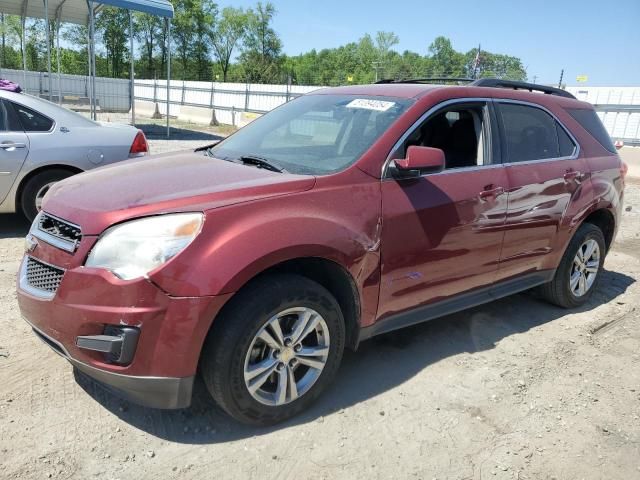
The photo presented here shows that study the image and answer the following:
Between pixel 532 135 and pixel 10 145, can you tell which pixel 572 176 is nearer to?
pixel 532 135

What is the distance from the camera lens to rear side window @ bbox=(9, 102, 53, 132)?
567cm

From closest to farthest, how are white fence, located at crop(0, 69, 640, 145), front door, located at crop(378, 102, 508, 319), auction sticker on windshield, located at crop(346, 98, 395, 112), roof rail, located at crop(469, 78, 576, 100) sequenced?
front door, located at crop(378, 102, 508, 319), auction sticker on windshield, located at crop(346, 98, 395, 112), roof rail, located at crop(469, 78, 576, 100), white fence, located at crop(0, 69, 640, 145)

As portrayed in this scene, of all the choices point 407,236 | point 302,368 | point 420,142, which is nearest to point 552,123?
point 420,142

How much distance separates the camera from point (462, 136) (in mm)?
3861

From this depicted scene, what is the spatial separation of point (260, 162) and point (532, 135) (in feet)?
7.32

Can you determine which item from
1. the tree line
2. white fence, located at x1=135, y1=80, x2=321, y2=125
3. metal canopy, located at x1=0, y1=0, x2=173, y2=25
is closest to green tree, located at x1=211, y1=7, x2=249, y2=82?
the tree line

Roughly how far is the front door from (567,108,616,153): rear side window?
126 centimetres

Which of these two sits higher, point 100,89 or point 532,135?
point 532,135

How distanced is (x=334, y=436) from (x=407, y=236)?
3.91ft

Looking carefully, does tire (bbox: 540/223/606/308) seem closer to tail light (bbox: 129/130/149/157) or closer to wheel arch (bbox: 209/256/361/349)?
wheel arch (bbox: 209/256/361/349)

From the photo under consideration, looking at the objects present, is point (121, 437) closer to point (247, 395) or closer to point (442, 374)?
point (247, 395)

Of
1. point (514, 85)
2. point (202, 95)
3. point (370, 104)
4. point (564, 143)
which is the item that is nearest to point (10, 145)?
point (370, 104)

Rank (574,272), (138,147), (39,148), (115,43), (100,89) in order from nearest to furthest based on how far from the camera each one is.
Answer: (574,272) → (39,148) → (138,147) → (100,89) → (115,43)

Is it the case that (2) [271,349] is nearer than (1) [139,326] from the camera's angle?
No
